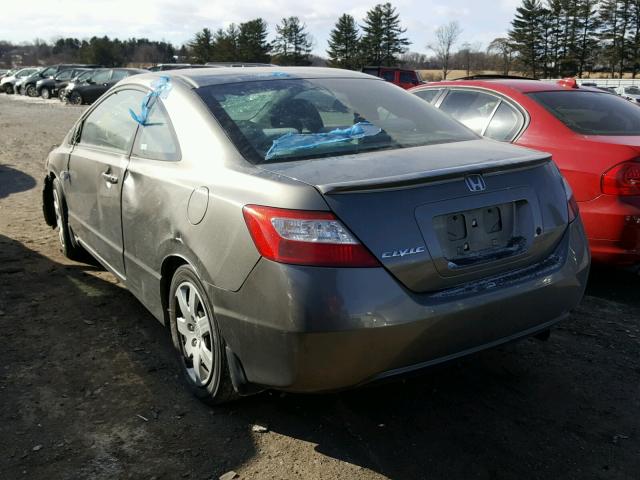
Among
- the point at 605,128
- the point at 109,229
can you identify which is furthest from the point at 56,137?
the point at 605,128

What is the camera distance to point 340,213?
2367 mm

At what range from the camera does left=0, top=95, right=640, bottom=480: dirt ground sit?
2.62 meters

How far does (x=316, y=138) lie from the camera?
3.06 metres

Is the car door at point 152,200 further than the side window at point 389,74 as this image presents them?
No

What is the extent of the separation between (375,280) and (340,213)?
0.29 m

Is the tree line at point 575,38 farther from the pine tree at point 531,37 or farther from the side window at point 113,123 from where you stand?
the side window at point 113,123

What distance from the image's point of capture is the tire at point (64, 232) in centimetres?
502

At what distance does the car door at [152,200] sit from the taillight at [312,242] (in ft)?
1.84

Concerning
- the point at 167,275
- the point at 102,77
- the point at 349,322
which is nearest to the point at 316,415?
the point at 349,322

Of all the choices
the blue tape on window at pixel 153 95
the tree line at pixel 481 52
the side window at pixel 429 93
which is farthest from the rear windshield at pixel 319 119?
the tree line at pixel 481 52

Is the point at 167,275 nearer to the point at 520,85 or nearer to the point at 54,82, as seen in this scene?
the point at 520,85

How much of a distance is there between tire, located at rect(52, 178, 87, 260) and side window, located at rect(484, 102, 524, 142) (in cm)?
361

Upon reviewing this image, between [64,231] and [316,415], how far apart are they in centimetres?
312

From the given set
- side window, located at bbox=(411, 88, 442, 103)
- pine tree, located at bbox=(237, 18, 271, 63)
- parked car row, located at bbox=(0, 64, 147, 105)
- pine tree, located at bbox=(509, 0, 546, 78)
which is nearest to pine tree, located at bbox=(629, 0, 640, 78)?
pine tree, located at bbox=(509, 0, 546, 78)
